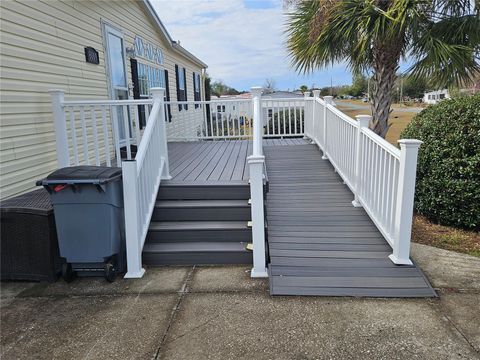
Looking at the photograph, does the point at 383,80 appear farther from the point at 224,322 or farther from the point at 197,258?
the point at 224,322

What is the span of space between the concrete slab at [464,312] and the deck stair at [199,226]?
1731mm

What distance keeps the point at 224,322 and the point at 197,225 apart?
1.47 m

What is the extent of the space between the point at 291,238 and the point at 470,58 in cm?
412

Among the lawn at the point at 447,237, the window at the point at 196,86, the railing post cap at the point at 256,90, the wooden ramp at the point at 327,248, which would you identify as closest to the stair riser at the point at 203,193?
the wooden ramp at the point at 327,248

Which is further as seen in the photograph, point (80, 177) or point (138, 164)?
point (138, 164)

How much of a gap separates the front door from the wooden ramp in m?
3.11

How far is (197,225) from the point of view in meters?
3.93

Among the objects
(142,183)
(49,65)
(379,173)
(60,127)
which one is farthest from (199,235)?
(49,65)

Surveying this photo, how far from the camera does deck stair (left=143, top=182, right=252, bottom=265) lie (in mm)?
3627

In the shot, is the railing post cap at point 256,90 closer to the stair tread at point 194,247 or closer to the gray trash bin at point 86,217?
the stair tread at point 194,247

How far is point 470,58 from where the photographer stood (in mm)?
5395

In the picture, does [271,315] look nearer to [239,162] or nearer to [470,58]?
[239,162]

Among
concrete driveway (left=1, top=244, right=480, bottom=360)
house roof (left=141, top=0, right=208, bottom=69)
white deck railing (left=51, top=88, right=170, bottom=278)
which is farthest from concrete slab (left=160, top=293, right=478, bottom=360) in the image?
house roof (left=141, top=0, right=208, bottom=69)

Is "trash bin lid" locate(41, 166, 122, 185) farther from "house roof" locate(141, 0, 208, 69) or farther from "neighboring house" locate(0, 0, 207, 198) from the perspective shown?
"house roof" locate(141, 0, 208, 69)
